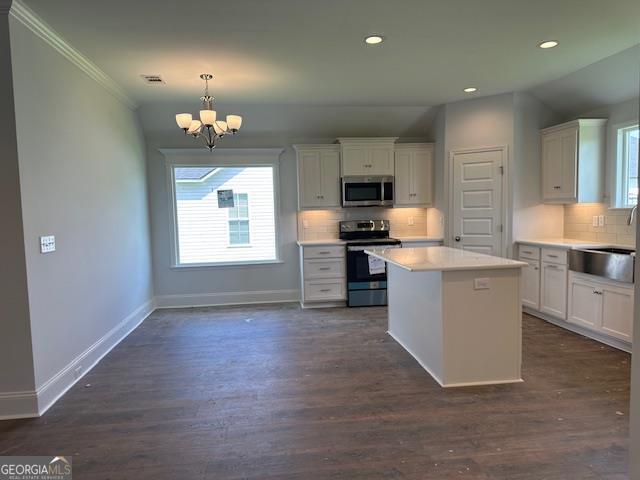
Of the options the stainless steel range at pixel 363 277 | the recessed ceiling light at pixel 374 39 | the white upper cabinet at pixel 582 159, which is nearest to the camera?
the recessed ceiling light at pixel 374 39

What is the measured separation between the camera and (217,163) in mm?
5676

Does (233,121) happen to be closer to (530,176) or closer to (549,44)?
(549,44)

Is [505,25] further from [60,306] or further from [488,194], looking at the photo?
[60,306]

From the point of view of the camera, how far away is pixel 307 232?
19.7 feet

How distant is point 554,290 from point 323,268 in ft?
9.22

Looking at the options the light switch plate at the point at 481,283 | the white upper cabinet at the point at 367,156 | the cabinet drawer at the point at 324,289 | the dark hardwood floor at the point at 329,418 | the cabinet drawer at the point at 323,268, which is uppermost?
the white upper cabinet at the point at 367,156

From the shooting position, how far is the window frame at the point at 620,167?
428 centimetres

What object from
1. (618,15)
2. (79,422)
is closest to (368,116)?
(618,15)

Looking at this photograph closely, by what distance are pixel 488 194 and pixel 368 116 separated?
1.98 metres

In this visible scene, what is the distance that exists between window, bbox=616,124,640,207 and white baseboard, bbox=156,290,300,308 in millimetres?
4220

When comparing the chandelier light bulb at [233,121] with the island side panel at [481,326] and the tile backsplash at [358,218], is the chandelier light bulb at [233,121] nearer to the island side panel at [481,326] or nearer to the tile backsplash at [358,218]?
the tile backsplash at [358,218]

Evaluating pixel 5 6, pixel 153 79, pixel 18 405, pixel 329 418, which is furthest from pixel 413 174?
pixel 18 405

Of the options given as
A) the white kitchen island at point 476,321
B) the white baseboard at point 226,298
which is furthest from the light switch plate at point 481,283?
the white baseboard at point 226,298

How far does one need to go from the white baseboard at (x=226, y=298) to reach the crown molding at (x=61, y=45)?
2.78 metres
